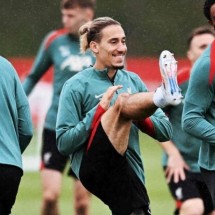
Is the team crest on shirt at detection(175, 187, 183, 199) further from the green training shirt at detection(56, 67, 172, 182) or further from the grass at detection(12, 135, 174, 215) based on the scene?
the grass at detection(12, 135, 174, 215)

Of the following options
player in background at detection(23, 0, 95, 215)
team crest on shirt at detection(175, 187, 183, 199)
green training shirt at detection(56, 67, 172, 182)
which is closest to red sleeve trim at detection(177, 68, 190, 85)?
team crest on shirt at detection(175, 187, 183, 199)

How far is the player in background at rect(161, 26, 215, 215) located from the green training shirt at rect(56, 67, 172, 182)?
5.54 ft

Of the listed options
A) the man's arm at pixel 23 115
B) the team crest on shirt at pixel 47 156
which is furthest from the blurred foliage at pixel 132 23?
the man's arm at pixel 23 115

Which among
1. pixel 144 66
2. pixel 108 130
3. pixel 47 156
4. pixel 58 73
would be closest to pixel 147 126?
pixel 108 130

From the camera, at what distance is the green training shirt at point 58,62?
10969 millimetres

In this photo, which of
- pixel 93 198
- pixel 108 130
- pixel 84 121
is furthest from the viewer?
pixel 93 198

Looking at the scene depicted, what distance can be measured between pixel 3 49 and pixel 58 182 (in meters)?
9.31

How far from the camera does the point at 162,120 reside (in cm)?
772

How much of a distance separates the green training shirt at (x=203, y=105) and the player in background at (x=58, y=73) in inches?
119

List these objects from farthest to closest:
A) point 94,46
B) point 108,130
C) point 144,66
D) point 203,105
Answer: point 144,66, point 94,46, point 203,105, point 108,130

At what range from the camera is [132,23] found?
20469 mm

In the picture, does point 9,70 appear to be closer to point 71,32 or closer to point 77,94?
point 77,94

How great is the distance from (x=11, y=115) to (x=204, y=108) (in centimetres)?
125

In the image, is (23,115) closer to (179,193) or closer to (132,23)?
(179,193)
